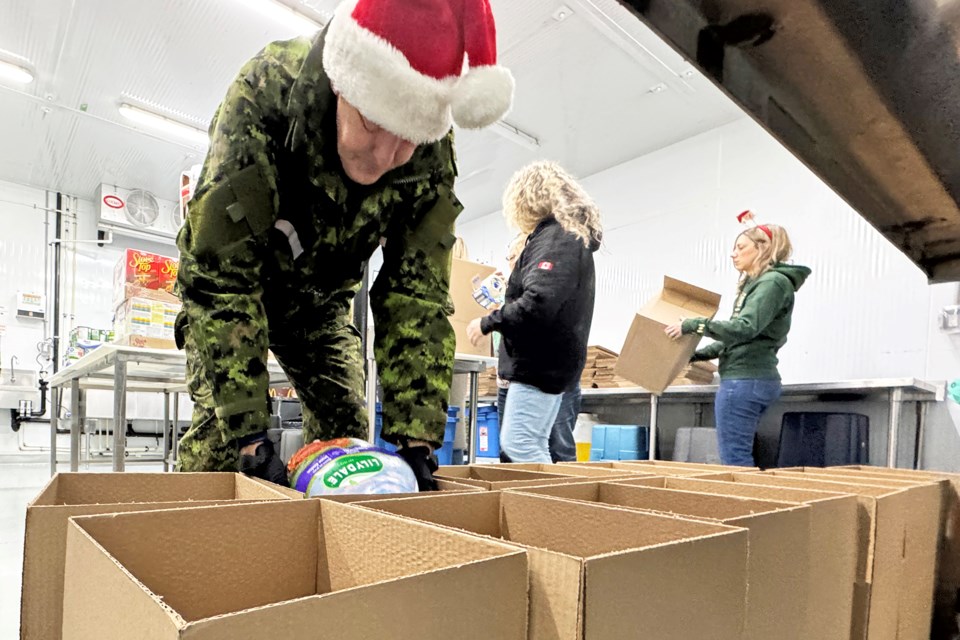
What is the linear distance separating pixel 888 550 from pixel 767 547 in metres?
0.48

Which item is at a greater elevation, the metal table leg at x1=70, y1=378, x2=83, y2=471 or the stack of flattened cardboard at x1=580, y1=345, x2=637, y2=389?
the stack of flattened cardboard at x1=580, y1=345, x2=637, y2=389

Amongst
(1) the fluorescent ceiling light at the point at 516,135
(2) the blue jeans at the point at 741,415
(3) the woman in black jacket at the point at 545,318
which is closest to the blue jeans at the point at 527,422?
(3) the woman in black jacket at the point at 545,318

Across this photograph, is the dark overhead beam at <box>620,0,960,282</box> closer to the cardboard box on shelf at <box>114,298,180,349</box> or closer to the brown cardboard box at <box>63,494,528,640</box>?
the brown cardboard box at <box>63,494,528,640</box>

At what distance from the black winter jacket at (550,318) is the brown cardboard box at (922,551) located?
30.8 inches

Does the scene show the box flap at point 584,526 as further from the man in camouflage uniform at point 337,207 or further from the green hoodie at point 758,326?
the green hoodie at point 758,326

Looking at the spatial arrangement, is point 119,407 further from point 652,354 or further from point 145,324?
point 652,354

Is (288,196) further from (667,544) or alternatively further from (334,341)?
(667,544)

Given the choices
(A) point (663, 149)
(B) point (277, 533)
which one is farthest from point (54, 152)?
(B) point (277, 533)

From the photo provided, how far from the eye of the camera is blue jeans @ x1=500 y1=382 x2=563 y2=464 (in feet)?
6.19

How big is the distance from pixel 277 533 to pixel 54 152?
6058mm

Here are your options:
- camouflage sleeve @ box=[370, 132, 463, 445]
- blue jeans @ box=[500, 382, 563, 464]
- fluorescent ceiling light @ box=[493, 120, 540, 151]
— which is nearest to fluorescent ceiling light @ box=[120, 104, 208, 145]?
fluorescent ceiling light @ box=[493, 120, 540, 151]

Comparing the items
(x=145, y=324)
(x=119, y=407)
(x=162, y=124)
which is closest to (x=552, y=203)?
(x=145, y=324)

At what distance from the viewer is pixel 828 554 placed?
0.79 meters

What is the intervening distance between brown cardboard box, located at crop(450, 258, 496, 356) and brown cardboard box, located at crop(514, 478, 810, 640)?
2162 mm
